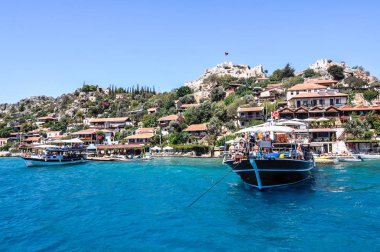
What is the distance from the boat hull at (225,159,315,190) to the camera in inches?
789

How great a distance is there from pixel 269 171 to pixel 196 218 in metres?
7.32

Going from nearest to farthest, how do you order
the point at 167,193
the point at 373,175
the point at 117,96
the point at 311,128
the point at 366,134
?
the point at 167,193
the point at 373,175
the point at 366,134
the point at 311,128
the point at 117,96

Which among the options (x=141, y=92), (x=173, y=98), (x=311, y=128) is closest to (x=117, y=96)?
(x=141, y=92)

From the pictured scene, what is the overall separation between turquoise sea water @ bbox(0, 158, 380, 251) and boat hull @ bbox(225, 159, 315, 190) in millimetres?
696

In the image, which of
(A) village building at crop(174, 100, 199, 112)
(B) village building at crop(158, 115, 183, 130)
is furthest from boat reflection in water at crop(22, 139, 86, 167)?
(A) village building at crop(174, 100, 199, 112)

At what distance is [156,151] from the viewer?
223 ft

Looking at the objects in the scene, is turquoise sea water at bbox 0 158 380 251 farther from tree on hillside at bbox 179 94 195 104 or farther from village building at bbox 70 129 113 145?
tree on hillside at bbox 179 94 195 104

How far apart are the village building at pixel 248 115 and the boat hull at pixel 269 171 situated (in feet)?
149

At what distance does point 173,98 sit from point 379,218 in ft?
317

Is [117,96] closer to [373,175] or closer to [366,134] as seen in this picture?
[366,134]

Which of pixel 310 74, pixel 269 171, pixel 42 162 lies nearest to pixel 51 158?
pixel 42 162

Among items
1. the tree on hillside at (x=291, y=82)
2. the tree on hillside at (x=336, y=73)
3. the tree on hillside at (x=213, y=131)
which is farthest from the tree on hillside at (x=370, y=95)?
the tree on hillside at (x=213, y=131)

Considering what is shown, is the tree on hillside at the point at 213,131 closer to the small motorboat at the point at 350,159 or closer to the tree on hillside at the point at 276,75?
the small motorboat at the point at 350,159

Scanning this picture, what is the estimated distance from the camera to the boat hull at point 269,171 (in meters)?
20.0
